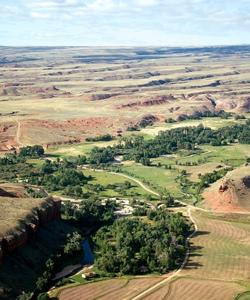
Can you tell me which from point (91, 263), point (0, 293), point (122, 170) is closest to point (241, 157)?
point (122, 170)

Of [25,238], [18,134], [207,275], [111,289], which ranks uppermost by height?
[18,134]

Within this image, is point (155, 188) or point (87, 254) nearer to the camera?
point (87, 254)

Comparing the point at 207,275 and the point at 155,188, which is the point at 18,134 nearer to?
the point at 155,188

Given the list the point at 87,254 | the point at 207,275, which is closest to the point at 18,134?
the point at 87,254

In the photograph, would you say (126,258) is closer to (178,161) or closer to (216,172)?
(216,172)

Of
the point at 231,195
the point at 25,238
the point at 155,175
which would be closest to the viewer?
the point at 25,238

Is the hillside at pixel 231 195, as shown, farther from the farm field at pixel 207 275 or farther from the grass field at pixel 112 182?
the grass field at pixel 112 182

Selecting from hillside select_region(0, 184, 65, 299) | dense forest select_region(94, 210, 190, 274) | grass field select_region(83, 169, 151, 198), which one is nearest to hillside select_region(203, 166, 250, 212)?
dense forest select_region(94, 210, 190, 274)

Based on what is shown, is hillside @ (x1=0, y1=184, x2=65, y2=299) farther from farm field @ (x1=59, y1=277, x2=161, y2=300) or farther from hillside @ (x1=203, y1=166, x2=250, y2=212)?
hillside @ (x1=203, y1=166, x2=250, y2=212)

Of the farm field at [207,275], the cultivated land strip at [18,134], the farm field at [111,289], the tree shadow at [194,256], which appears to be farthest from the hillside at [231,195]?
the cultivated land strip at [18,134]

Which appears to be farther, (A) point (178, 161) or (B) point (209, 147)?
(B) point (209, 147)

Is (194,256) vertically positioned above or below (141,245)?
below
